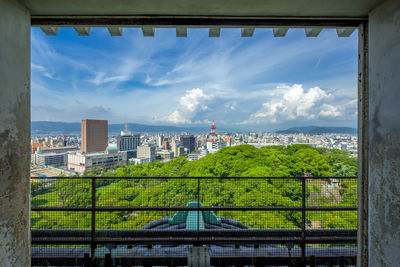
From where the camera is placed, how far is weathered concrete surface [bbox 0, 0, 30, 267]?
1.69 meters

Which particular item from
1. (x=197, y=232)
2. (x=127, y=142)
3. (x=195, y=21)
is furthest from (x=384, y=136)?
(x=127, y=142)

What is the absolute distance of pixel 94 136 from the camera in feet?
97.7

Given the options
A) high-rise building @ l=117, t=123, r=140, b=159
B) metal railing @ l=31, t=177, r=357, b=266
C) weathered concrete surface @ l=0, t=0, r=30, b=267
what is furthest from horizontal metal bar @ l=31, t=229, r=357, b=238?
high-rise building @ l=117, t=123, r=140, b=159

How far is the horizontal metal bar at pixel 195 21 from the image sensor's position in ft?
7.13

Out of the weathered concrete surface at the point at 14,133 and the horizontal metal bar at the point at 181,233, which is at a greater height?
the weathered concrete surface at the point at 14,133

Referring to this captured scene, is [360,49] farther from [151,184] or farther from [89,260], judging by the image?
[89,260]

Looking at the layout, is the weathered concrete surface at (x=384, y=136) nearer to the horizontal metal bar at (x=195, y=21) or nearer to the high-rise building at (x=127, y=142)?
the horizontal metal bar at (x=195, y=21)

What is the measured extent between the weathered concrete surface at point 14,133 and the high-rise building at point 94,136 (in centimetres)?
2740

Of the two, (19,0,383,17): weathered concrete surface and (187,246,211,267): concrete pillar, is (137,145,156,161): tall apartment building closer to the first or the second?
(187,246,211,267): concrete pillar

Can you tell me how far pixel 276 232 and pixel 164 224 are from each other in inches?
93.0

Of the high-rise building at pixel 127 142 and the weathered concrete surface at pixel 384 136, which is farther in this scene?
the high-rise building at pixel 127 142

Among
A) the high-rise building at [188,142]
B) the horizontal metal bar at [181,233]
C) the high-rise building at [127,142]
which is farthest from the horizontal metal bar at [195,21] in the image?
the high-rise building at [127,142]

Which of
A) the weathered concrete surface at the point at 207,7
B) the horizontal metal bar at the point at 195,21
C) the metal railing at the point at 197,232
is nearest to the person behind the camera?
the weathered concrete surface at the point at 207,7

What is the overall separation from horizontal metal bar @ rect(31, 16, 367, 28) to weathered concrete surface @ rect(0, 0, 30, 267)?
37 cm
